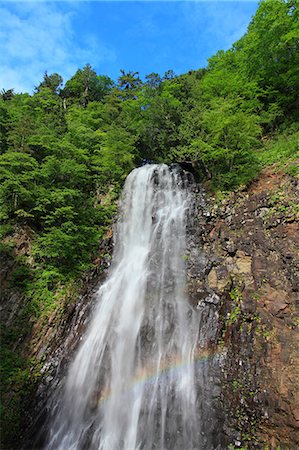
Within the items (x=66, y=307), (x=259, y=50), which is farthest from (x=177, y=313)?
(x=259, y=50)

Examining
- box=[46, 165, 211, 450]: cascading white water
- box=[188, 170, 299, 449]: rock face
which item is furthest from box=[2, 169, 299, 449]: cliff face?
box=[46, 165, 211, 450]: cascading white water

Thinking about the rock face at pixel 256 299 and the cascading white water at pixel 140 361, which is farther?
the cascading white water at pixel 140 361

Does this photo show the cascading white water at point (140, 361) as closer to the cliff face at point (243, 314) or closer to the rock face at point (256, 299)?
the cliff face at point (243, 314)

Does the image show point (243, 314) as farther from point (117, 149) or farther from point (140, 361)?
point (117, 149)

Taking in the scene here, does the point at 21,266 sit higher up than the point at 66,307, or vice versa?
the point at 21,266

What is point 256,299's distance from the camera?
7324 millimetres

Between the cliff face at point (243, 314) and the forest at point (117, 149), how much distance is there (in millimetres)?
558

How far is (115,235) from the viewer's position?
37.9 feet

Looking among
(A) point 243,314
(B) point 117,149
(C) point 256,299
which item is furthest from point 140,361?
(B) point 117,149

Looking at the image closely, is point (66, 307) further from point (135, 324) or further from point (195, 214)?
point (195, 214)

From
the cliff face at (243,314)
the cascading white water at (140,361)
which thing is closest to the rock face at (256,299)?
the cliff face at (243,314)

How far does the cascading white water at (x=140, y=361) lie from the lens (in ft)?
20.8

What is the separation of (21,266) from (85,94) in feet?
62.6

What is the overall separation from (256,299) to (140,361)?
11.5ft
